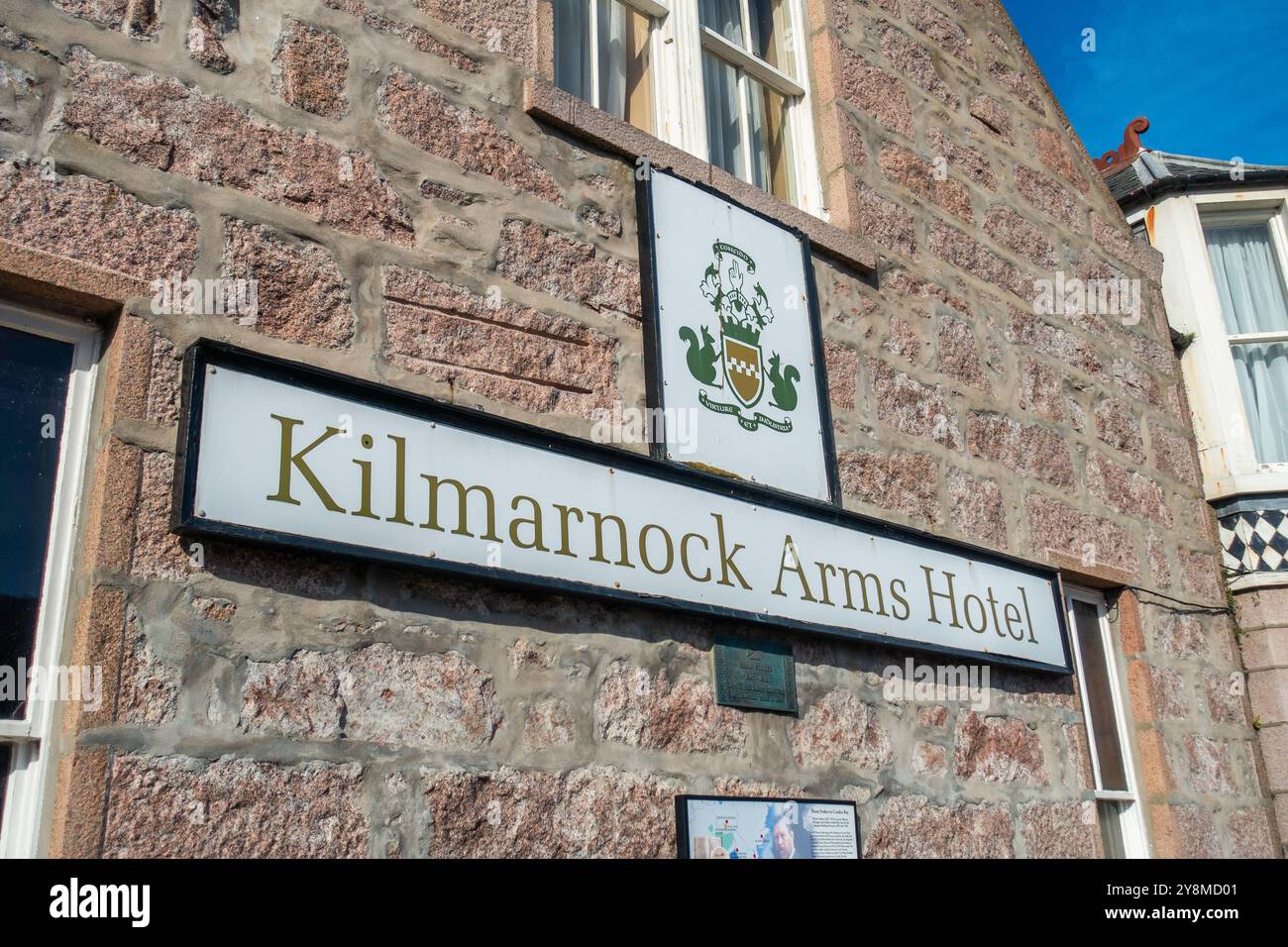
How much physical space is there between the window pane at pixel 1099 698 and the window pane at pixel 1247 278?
2.77 m

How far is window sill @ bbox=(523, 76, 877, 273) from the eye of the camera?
3553 mm

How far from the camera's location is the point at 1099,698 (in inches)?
197

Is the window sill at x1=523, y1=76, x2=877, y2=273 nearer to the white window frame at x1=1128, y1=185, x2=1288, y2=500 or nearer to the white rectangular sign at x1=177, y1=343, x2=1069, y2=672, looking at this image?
the white rectangular sign at x1=177, y1=343, x2=1069, y2=672

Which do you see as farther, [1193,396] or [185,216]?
[1193,396]

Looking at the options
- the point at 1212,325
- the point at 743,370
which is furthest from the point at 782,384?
the point at 1212,325

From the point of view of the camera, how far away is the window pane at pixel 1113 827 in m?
4.71

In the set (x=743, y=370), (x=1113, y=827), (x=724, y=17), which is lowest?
(x=1113, y=827)

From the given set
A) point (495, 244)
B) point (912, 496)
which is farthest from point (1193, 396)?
point (495, 244)

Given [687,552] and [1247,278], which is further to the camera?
[1247,278]

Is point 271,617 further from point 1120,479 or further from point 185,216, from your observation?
point 1120,479

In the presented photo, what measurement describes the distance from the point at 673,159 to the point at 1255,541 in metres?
3.99

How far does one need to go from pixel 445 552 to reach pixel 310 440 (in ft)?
1.33

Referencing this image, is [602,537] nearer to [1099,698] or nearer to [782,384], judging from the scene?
[782,384]

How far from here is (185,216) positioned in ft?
8.72
